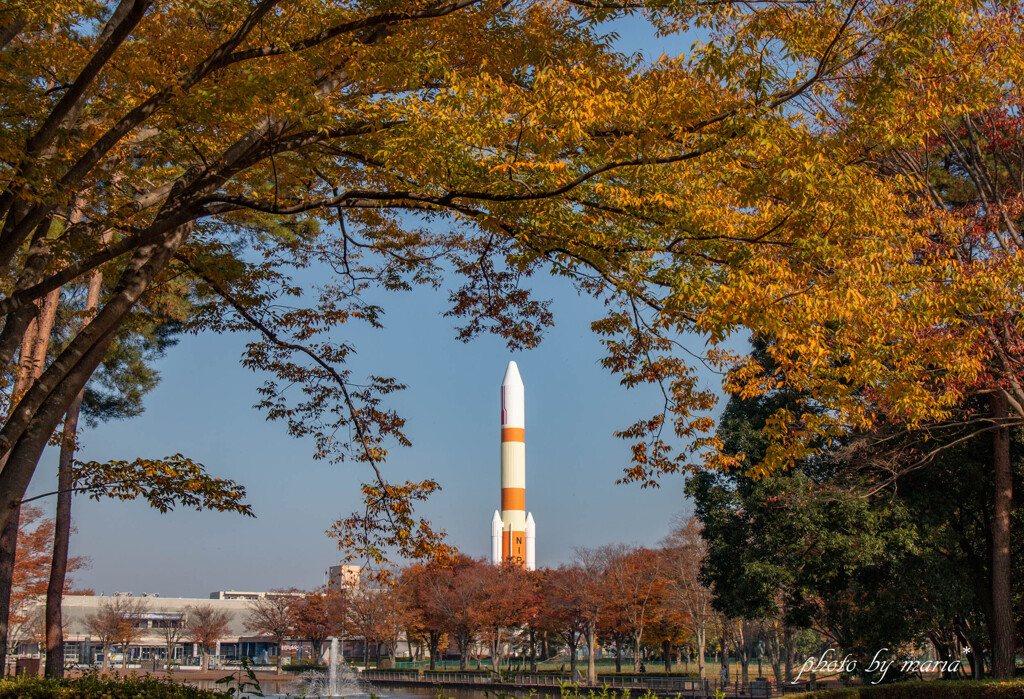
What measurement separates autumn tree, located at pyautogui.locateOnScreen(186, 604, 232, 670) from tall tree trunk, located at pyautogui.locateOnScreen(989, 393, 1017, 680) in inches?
1713

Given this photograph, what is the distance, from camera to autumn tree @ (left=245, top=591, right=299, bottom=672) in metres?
46.3

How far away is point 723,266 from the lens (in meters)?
6.00

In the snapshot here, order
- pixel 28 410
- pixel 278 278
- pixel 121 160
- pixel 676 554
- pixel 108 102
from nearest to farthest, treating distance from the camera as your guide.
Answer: pixel 28 410, pixel 108 102, pixel 121 160, pixel 278 278, pixel 676 554

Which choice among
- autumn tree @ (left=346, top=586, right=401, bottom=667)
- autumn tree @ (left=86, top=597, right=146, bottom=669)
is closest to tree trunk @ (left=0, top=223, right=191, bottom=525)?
autumn tree @ (left=346, top=586, right=401, bottom=667)

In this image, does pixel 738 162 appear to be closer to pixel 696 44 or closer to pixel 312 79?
pixel 696 44

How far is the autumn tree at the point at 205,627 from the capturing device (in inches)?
1884

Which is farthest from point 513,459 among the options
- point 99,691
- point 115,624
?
point 99,691

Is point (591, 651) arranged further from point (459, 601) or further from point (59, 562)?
point (59, 562)

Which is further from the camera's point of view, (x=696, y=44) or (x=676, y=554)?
(x=676, y=554)

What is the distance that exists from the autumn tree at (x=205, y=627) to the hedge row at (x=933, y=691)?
1660 inches

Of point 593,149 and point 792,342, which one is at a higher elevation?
point 593,149

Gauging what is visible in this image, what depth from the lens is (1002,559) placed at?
1414 cm

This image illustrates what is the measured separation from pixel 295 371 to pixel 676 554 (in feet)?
81.6

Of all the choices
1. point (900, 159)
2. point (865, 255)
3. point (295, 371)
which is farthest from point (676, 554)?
point (865, 255)
